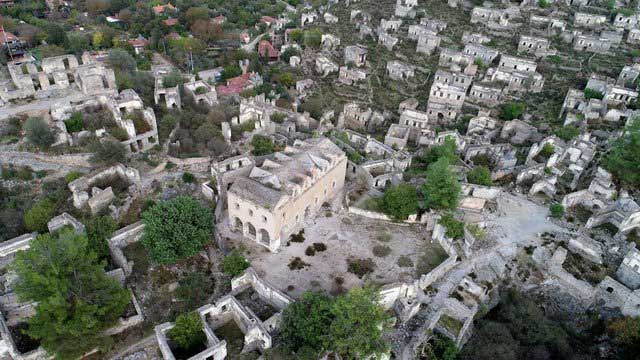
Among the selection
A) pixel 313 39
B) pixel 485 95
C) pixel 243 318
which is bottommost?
pixel 243 318

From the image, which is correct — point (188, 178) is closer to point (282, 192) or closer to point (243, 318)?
point (282, 192)

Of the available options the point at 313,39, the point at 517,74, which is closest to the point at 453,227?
the point at 517,74

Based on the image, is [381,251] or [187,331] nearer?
[187,331]

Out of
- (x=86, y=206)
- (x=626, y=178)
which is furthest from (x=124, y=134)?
(x=626, y=178)

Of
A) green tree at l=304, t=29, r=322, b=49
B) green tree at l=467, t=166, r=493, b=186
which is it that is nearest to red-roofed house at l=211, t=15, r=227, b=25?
green tree at l=304, t=29, r=322, b=49

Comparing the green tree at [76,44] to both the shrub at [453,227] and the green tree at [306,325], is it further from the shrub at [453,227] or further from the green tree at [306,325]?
the shrub at [453,227]

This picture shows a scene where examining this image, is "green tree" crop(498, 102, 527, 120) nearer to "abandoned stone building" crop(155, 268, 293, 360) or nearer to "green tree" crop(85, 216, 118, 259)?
"abandoned stone building" crop(155, 268, 293, 360)

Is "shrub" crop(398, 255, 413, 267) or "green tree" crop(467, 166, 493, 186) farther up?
"green tree" crop(467, 166, 493, 186)
